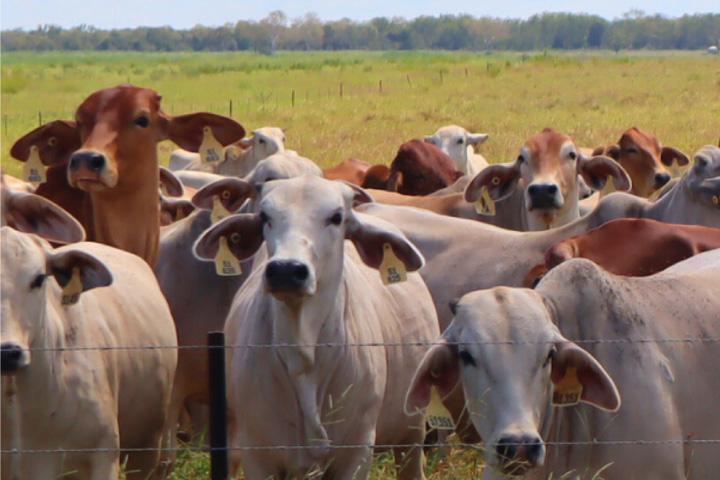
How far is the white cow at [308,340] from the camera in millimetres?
6371

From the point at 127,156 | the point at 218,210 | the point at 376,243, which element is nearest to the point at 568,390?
the point at 376,243

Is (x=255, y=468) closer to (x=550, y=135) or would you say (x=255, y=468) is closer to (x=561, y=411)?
(x=561, y=411)

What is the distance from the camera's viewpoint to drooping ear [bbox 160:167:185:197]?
1012 centimetres

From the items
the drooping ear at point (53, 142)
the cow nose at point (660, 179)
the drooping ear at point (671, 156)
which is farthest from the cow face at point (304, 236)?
the drooping ear at point (671, 156)

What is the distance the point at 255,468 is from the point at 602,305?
60.2 inches

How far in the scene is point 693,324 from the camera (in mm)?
6270

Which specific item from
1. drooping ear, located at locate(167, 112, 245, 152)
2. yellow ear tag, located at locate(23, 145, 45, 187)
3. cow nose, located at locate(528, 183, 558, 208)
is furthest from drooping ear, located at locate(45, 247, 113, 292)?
cow nose, located at locate(528, 183, 558, 208)

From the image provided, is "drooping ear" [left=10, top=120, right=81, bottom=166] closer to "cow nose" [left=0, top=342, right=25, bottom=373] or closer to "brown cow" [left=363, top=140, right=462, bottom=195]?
"cow nose" [left=0, top=342, right=25, bottom=373]

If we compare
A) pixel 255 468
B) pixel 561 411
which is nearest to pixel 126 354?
pixel 255 468

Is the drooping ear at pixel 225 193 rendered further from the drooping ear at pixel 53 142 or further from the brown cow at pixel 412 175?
the brown cow at pixel 412 175

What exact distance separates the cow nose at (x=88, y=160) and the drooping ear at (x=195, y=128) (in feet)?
1.94

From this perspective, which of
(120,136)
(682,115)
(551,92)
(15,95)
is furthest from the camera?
(15,95)

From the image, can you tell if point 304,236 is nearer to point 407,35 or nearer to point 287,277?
point 287,277

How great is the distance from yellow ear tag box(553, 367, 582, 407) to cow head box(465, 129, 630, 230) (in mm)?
5264
